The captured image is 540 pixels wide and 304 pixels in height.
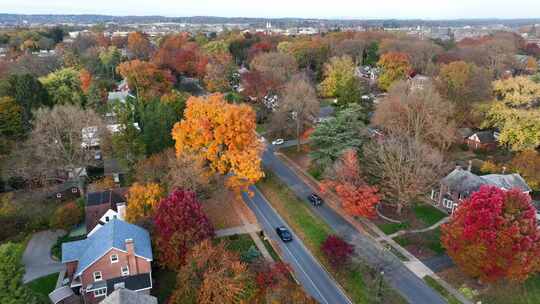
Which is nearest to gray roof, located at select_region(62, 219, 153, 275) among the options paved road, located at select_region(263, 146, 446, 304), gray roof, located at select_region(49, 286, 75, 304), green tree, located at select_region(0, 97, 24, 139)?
gray roof, located at select_region(49, 286, 75, 304)

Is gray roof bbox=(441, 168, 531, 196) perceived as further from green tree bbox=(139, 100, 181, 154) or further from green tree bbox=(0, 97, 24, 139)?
green tree bbox=(0, 97, 24, 139)

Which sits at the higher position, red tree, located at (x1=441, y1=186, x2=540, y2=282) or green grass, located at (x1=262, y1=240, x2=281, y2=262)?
red tree, located at (x1=441, y1=186, x2=540, y2=282)

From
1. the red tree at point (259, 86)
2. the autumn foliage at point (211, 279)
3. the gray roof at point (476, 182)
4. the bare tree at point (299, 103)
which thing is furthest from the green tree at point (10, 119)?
the gray roof at point (476, 182)

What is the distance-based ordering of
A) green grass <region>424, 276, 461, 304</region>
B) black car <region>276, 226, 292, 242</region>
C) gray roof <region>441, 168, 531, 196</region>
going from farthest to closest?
1. gray roof <region>441, 168, 531, 196</region>
2. black car <region>276, 226, 292, 242</region>
3. green grass <region>424, 276, 461, 304</region>

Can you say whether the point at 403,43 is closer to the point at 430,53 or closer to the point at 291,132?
the point at 430,53

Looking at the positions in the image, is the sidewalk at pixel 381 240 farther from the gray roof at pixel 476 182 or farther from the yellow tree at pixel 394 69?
the yellow tree at pixel 394 69
